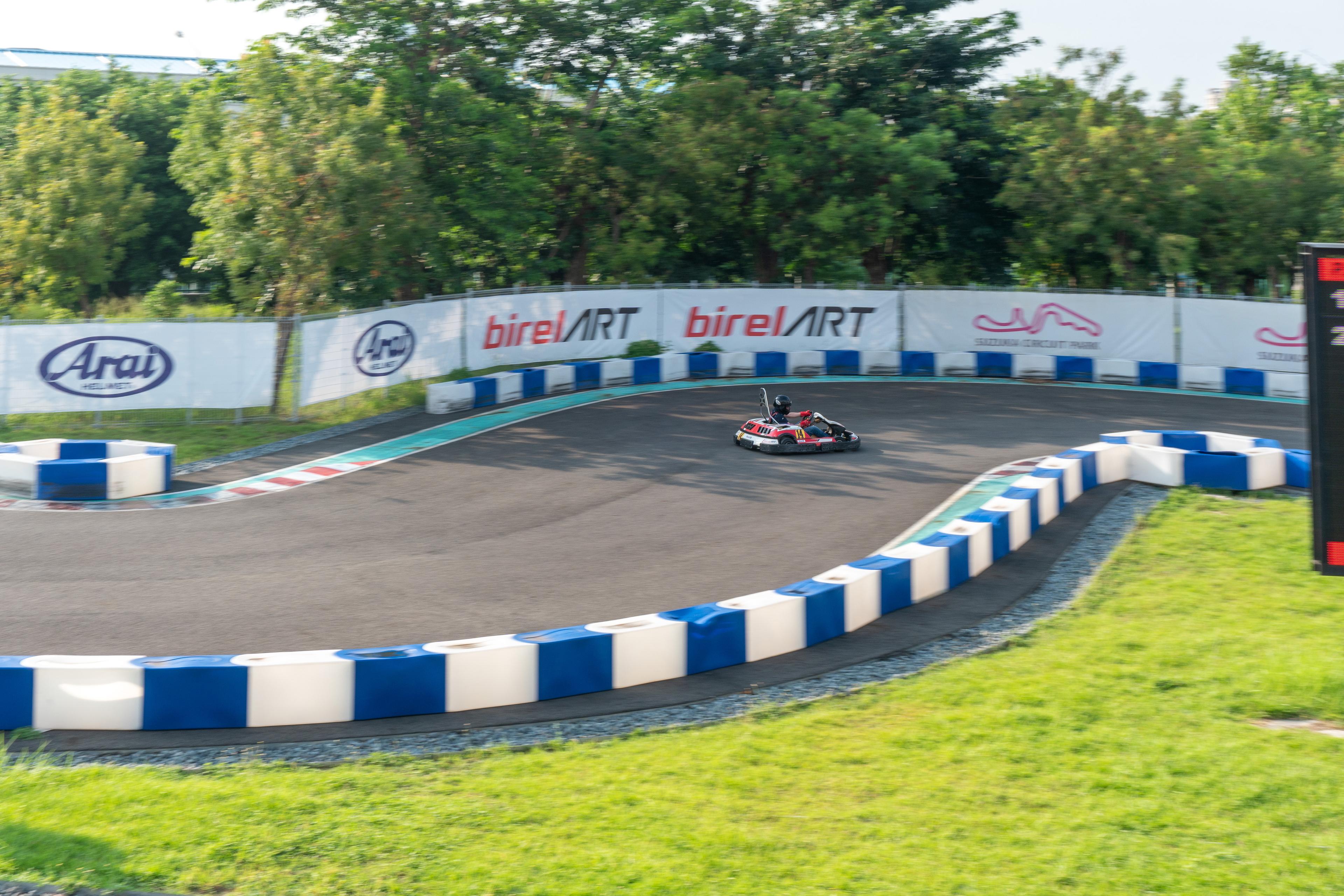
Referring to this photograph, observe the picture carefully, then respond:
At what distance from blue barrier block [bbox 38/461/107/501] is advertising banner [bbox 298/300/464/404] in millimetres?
5564

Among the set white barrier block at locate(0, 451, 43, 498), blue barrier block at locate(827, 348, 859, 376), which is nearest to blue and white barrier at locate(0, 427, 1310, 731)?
white barrier block at locate(0, 451, 43, 498)

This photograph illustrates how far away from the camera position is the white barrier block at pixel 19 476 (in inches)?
611

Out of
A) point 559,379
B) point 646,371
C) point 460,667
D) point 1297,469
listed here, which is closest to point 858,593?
point 460,667

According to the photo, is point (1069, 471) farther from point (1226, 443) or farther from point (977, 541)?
point (1226, 443)

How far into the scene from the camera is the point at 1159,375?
28203mm

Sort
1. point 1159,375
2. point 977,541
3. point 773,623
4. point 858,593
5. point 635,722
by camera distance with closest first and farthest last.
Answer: point 635,722 → point 773,623 → point 858,593 → point 977,541 → point 1159,375

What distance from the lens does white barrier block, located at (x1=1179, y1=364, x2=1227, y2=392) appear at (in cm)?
2728

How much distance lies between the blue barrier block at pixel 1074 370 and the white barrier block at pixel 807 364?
5.70m

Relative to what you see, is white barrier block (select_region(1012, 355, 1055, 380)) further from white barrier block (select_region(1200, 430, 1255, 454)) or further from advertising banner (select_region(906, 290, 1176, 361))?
white barrier block (select_region(1200, 430, 1255, 454))

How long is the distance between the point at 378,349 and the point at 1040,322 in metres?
16.9

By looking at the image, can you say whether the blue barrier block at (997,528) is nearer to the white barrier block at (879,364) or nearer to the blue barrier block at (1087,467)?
the blue barrier block at (1087,467)

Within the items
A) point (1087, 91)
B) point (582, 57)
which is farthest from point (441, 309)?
point (1087, 91)

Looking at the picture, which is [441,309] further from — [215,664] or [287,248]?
[215,664]

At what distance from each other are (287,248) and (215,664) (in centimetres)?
1681
